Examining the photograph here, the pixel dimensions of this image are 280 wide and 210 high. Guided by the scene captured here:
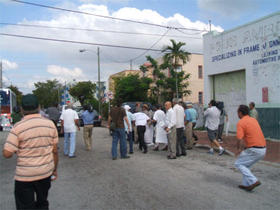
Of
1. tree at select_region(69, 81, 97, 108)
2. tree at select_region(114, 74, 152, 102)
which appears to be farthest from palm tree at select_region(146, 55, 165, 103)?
tree at select_region(69, 81, 97, 108)

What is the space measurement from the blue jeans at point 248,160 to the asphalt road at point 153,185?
0.90 feet

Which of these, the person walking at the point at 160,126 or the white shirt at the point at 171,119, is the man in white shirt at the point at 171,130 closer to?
the white shirt at the point at 171,119

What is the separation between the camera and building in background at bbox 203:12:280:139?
13.0 meters

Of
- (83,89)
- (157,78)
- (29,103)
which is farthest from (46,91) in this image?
(29,103)

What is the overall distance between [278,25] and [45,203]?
41.6ft

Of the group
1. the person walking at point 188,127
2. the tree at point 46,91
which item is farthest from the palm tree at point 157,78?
the tree at point 46,91

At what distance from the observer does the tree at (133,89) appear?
32156 millimetres

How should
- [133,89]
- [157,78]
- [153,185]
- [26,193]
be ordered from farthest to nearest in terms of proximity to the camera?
[157,78] → [133,89] → [153,185] → [26,193]

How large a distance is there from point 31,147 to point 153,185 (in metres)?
3.47

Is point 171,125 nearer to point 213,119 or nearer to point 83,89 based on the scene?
point 213,119

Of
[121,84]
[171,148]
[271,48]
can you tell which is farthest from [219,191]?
[121,84]

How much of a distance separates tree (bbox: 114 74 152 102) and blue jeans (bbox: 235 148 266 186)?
86.0ft

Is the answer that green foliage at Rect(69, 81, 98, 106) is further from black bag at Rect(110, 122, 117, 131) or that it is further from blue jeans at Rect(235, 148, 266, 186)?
blue jeans at Rect(235, 148, 266, 186)

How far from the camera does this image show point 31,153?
330 cm
